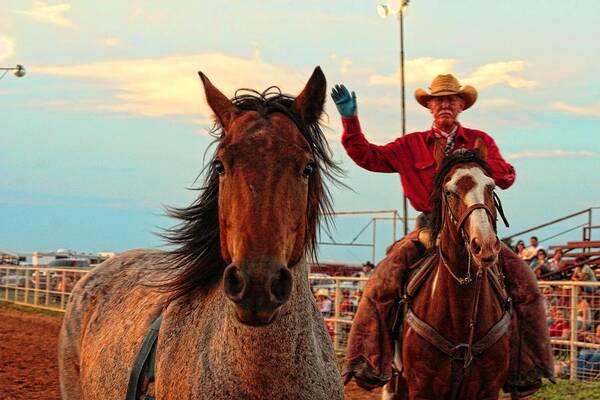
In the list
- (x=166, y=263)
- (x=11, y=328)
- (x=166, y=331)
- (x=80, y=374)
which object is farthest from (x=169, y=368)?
(x=11, y=328)

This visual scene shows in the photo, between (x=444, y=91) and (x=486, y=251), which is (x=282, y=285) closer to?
(x=486, y=251)

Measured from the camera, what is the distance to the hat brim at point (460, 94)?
651cm

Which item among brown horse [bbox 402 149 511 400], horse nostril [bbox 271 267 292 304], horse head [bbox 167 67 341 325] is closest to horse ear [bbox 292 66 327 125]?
horse head [bbox 167 67 341 325]

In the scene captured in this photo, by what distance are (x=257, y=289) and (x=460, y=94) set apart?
4.18 metres

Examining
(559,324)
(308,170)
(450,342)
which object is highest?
(308,170)

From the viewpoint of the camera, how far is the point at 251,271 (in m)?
2.89

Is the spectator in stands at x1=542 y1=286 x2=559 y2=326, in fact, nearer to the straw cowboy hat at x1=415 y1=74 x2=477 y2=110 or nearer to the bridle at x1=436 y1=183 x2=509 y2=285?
the straw cowboy hat at x1=415 y1=74 x2=477 y2=110

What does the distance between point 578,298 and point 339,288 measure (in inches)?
200

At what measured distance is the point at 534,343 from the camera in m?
6.11

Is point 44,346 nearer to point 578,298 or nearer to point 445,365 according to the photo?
point 578,298

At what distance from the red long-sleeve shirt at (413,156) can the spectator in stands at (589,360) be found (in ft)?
19.2

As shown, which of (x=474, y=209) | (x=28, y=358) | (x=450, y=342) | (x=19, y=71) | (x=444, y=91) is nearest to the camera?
(x=474, y=209)

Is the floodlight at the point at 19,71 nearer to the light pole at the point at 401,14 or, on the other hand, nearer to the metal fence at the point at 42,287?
the metal fence at the point at 42,287

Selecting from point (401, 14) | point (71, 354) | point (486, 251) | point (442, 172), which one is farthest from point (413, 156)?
point (401, 14)
